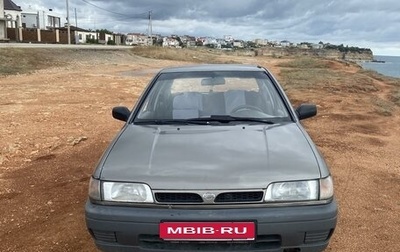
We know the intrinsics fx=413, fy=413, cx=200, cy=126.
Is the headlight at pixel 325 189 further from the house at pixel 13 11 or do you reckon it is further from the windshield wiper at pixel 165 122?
the house at pixel 13 11

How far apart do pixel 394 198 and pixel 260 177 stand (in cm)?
279

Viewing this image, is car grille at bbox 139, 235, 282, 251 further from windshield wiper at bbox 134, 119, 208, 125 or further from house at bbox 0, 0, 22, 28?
house at bbox 0, 0, 22, 28

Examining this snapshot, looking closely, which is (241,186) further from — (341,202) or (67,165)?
(67,165)

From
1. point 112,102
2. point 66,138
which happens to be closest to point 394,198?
point 66,138

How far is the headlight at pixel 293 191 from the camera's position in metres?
2.55

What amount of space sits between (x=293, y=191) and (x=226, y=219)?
1.55ft

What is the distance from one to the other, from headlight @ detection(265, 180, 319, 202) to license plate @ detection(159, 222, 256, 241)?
0.23m

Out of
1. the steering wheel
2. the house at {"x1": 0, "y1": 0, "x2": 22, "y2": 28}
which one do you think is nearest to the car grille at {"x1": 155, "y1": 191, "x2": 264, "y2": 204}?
the steering wheel

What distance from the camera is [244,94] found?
3930mm

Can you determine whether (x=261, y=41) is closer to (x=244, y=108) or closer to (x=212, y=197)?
(x=244, y=108)

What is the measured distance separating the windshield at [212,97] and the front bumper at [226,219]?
3.96ft

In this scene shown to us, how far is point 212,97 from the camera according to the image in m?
3.86

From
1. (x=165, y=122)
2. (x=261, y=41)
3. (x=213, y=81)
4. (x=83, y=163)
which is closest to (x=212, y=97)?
(x=213, y=81)

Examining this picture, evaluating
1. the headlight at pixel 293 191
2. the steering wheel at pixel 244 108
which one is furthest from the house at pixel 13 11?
the headlight at pixel 293 191
